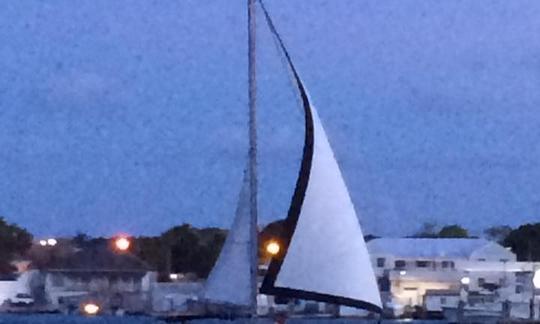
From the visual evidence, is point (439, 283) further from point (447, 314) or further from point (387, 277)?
point (447, 314)

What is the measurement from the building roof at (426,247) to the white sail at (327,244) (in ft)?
287

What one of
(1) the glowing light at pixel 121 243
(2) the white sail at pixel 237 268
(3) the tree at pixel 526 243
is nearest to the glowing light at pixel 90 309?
(3) the tree at pixel 526 243

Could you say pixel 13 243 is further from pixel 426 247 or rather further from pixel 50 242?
pixel 50 242

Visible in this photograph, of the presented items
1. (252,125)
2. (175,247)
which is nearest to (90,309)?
(175,247)

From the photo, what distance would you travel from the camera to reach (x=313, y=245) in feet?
103

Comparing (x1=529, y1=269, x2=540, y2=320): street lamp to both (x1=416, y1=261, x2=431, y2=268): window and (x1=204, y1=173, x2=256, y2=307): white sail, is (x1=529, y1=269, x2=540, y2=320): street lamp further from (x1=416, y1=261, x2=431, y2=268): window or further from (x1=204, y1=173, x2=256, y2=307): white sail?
(x1=204, y1=173, x2=256, y2=307): white sail

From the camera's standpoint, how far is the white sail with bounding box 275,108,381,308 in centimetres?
3122

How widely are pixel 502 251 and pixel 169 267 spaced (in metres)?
24.9

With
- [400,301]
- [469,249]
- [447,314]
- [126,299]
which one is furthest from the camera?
[469,249]

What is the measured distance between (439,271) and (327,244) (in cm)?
8715

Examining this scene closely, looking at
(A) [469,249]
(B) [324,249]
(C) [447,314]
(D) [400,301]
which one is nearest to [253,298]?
(B) [324,249]

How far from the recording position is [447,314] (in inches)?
3986

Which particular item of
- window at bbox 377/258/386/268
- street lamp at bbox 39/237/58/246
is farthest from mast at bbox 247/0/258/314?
window at bbox 377/258/386/268

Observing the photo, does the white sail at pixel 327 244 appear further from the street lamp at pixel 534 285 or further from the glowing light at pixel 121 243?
the street lamp at pixel 534 285
